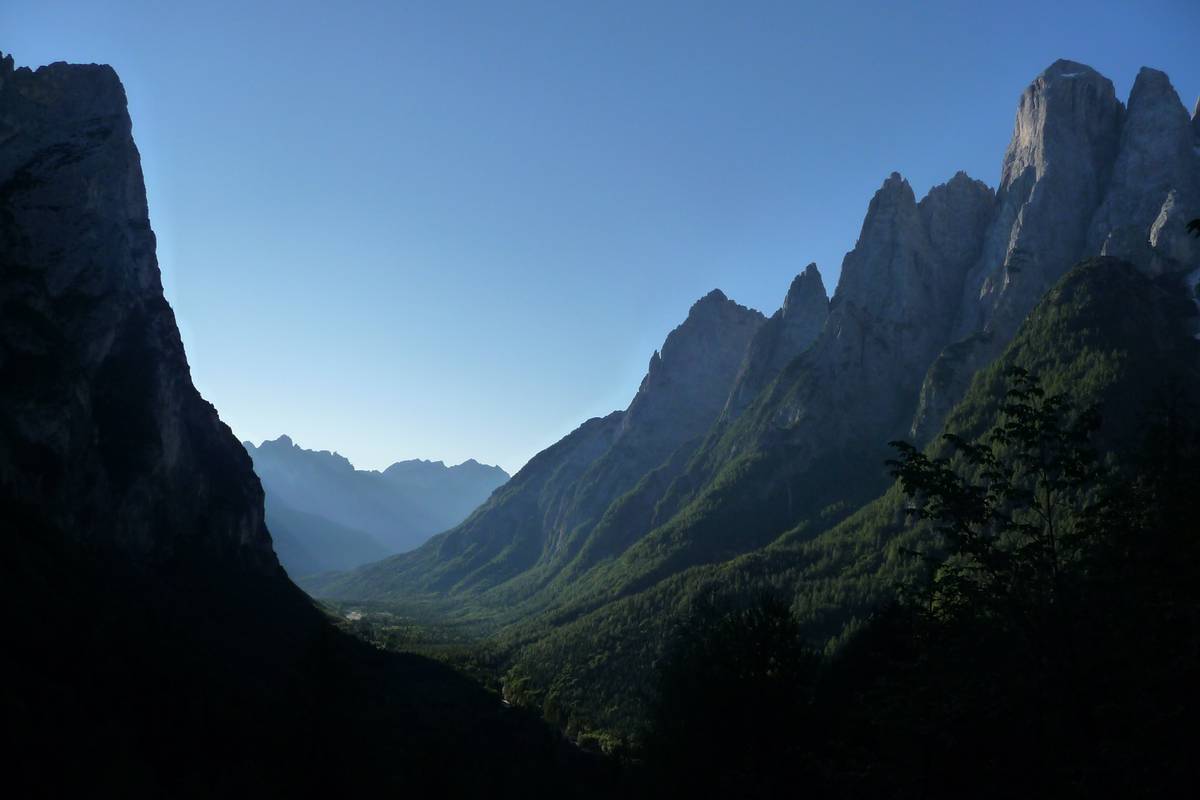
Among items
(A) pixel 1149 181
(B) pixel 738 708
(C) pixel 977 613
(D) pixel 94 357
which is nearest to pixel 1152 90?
(A) pixel 1149 181

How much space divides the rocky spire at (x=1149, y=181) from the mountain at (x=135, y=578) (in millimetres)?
174449

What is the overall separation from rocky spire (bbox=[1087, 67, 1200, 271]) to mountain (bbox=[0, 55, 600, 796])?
572 ft

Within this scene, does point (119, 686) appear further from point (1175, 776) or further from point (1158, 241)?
point (1158, 241)

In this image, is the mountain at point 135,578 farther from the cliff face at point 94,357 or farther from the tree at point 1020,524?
the tree at point 1020,524

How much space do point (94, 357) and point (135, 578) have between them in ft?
120

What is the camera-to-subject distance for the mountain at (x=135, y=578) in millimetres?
44156

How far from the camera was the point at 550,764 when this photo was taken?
81.1 meters

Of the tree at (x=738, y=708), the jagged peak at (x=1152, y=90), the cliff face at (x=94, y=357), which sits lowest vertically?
the tree at (x=738, y=708)

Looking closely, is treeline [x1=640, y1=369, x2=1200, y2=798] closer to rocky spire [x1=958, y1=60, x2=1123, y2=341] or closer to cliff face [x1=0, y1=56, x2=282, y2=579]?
cliff face [x1=0, y1=56, x2=282, y2=579]

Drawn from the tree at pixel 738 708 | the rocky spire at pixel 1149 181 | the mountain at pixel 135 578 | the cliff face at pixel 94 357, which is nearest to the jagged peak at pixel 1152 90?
the rocky spire at pixel 1149 181

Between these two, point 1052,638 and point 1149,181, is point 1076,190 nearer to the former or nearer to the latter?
point 1149,181

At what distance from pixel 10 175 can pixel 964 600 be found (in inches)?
5732

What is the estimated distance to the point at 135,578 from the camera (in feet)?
313

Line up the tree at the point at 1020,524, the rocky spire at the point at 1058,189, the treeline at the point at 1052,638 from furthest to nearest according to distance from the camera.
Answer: the rocky spire at the point at 1058,189
the tree at the point at 1020,524
the treeline at the point at 1052,638
